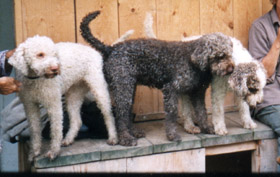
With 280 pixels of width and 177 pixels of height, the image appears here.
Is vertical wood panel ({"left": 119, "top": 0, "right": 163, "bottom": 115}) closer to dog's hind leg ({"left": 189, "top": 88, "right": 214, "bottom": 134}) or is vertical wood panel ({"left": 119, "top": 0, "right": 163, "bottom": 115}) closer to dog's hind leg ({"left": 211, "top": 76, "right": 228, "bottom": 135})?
dog's hind leg ({"left": 189, "top": 88, "right": 214, "bottom": 134})

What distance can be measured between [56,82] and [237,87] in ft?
4.34

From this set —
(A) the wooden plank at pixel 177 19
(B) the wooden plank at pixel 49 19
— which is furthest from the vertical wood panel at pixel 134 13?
(B) the wooden plank at pixel 49 19

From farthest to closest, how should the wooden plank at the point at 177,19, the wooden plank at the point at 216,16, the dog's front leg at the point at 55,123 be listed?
1. the wooden plank at the point at 216,16
2. the wooden plank at the point at 177,19
3. the dog's front leg at the point at 55,123

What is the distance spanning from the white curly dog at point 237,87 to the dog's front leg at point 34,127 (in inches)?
47.9

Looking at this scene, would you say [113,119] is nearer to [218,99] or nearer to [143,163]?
[143,163]

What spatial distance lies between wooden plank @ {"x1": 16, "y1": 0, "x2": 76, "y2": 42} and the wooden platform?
3.11 feet

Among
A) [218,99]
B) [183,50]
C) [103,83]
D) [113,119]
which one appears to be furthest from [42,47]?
[218,99]

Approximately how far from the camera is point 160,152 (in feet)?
9.69

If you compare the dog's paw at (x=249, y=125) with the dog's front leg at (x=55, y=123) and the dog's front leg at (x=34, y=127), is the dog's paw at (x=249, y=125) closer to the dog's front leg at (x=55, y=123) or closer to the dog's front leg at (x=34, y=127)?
the dog's front leg at (x=55, y=123)

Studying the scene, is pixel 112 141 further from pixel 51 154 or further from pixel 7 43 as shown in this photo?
pixel 7 43

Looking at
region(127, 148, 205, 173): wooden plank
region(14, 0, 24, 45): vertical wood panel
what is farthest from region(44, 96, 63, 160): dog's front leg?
region(14, 0, 24, 45): vertical wood panel

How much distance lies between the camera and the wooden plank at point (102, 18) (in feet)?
10.6

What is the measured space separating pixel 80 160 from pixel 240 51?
1.52m

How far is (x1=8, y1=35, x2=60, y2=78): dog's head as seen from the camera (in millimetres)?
2295
